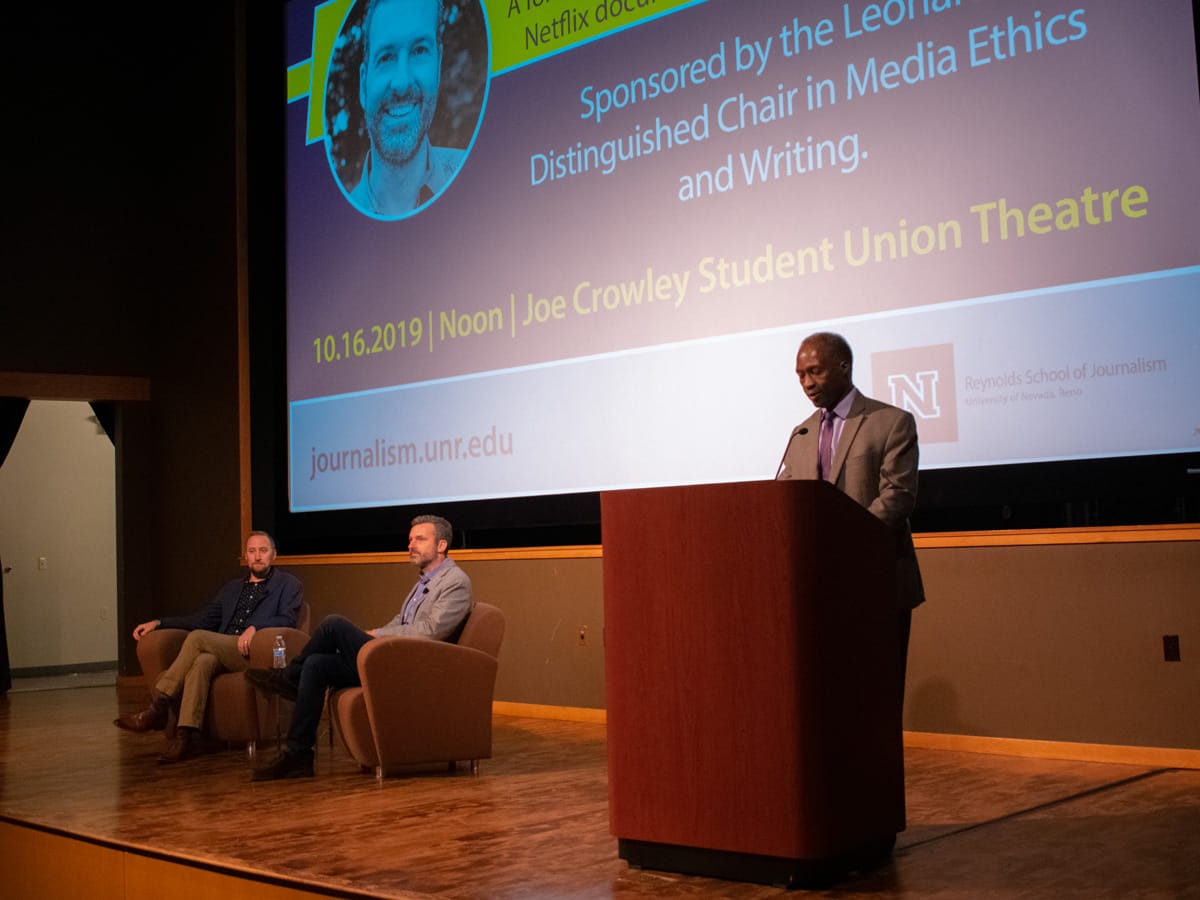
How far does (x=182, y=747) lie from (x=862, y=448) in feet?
10.4

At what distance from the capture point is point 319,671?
465 cm

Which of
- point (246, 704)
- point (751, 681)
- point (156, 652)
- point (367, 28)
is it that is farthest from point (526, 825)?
point (367, 28)

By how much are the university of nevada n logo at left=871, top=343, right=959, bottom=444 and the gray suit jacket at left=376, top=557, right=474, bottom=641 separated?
67.3 inches

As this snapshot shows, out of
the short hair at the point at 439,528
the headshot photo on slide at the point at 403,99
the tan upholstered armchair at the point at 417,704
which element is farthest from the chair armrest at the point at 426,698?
the headshot photo on slide at the point at 403,99

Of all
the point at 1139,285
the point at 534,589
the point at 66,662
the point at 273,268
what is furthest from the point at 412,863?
the point at 66,662

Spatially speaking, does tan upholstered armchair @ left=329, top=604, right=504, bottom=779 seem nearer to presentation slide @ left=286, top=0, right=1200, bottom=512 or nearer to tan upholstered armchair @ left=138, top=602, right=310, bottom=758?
tan upholstered armchair @ left=138, top=602, right=310, bottom=758

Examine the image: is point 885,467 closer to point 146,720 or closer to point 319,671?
point 319,671

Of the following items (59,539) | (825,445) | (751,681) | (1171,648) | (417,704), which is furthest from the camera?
(59,539)

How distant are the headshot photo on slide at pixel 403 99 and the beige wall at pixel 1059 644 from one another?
332 centimetres

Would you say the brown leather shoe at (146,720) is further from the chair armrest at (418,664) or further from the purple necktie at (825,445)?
the purple necktie at (825,445)

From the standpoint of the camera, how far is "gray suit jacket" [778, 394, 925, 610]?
128 inches

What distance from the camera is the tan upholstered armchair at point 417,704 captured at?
4.54 m

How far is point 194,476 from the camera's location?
29.0ft

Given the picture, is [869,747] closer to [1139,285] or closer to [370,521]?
[1139,285]
